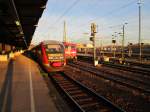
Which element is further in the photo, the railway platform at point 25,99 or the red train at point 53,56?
the red train at point 53,56

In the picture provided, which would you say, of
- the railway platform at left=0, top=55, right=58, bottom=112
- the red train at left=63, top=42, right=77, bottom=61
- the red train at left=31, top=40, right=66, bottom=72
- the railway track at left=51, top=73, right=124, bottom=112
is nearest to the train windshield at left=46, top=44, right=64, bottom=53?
the red train at left=31, top=40, right=66, bottom=72

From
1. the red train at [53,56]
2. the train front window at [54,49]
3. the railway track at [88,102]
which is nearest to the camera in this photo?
Answer: the railway track at [88,102]

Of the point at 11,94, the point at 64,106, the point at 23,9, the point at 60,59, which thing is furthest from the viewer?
the point at 60,59

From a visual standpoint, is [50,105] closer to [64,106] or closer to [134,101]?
[64,106]

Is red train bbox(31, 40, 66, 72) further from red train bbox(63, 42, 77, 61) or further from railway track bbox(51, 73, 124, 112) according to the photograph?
red train bbox(63, 42, 77, 61)

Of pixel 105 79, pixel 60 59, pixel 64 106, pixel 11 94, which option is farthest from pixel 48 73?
pixel 64 106

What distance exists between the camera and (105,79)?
1909 centimetres

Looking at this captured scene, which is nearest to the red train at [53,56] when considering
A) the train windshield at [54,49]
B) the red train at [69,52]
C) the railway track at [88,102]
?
the train windshield at [54,49]

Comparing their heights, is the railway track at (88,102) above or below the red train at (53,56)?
below

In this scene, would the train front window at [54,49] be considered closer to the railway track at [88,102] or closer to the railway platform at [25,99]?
the railway track at [88,102]

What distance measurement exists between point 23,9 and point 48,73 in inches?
250

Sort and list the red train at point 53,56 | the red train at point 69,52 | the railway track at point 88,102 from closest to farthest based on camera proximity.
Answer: the railway track at point 88,102 → the red train at point 53,56 → the red train at point 69,52

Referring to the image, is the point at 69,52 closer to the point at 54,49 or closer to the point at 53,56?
the point at 54,49

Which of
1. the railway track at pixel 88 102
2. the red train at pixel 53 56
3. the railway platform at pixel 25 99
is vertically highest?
the red train at pixel 53 56
